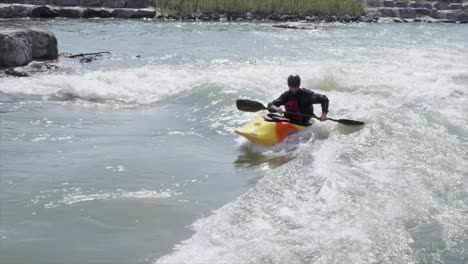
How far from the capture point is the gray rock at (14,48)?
11340 mm

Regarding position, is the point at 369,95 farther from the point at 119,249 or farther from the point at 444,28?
the point at 444,28

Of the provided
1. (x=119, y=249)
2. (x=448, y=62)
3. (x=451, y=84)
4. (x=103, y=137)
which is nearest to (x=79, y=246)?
(x=119, y=249)

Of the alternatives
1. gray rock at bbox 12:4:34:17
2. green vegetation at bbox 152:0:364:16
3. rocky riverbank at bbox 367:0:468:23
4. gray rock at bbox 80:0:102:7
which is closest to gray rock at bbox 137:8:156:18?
green vegetation at bbox 152:0:364:16

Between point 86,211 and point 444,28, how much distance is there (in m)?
27.7

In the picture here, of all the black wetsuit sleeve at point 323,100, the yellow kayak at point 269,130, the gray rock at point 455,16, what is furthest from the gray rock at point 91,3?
the black wetsuit sleeve at point 323,100

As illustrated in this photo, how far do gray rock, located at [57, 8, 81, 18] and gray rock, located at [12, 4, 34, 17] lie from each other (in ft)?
3.99

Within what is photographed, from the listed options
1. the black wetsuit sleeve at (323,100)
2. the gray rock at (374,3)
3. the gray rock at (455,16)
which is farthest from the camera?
the gray rock at (374,3)

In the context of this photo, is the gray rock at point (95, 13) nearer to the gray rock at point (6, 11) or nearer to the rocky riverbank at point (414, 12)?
the gray rock at point (6, 11)

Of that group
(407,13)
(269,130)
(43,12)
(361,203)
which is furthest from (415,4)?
(361,203)

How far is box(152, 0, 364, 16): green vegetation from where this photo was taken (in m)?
28.6

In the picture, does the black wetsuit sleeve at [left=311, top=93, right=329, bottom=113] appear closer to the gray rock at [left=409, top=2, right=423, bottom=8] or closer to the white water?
the white water

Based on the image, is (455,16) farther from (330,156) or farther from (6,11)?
(330,156)

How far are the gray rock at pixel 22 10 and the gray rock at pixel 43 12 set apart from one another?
0.53 feet

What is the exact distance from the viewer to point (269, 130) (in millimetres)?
7660
